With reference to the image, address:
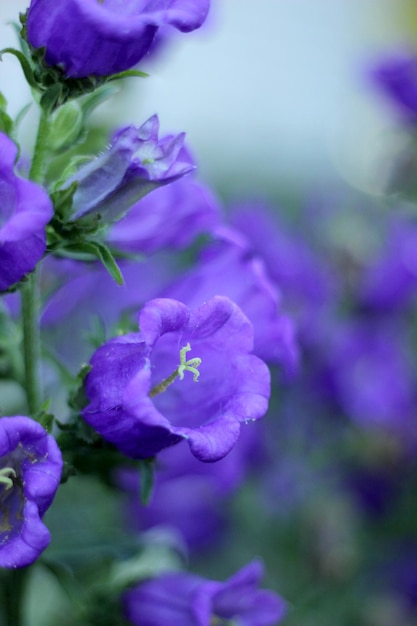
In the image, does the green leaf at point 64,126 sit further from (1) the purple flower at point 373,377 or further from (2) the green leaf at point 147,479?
(1) the purple flower at point 373,377

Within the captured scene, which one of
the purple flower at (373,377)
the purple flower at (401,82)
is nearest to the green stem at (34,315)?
the purple flower at (373,377)

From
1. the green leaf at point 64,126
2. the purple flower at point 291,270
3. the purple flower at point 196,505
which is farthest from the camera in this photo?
the purple flower at point 291,270

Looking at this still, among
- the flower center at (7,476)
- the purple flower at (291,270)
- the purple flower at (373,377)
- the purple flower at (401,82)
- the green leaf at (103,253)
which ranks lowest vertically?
the purple flower at (373,377)

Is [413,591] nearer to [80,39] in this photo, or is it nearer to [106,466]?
[106,466]

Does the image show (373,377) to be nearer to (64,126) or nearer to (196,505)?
(196,505)

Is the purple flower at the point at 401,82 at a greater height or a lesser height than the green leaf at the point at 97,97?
lesser

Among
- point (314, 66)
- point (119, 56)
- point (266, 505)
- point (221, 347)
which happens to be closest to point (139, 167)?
point (119, 56)

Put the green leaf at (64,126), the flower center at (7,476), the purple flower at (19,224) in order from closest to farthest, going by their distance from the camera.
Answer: the purple flower at (19,224) < the flower center at (7,476) < the green leaf at (64,126)
